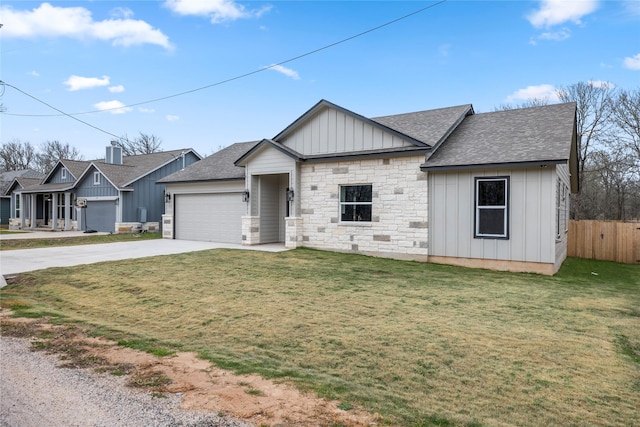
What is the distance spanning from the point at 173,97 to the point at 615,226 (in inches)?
794

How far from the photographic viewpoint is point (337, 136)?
13633mm

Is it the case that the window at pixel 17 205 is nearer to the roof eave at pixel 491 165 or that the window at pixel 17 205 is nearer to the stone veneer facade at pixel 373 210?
the stone veneer facade at pixel 373 210

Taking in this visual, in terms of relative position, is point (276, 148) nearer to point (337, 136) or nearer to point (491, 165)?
point (337, 136)

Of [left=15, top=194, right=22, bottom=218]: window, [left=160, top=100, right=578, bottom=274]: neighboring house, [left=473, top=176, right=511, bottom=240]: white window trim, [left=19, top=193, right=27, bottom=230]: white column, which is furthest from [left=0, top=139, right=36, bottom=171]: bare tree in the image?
[left=473, top=176, right=511, bottom=240]: white window trim

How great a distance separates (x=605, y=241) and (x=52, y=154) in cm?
5919

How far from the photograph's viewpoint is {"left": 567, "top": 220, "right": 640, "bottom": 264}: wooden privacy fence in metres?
14.9

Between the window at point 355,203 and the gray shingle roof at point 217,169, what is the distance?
15.7ft

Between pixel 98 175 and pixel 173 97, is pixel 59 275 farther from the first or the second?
pixel 98 175

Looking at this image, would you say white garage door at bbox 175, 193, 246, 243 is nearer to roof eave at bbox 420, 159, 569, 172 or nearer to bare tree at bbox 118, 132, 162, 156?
roof eave at bbox 420, 159, 569, 172

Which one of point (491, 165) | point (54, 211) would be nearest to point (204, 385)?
point (491, 165)

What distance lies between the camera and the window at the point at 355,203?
42.3ft

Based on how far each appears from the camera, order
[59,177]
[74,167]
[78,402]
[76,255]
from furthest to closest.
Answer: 1. [59,177]
2. [74,167]
3. [76,255]
4. [78,402]

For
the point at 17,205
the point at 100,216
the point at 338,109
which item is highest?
the point at 338,109

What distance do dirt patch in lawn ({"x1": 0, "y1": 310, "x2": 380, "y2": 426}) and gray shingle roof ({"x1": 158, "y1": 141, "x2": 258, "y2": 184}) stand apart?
11.7m
